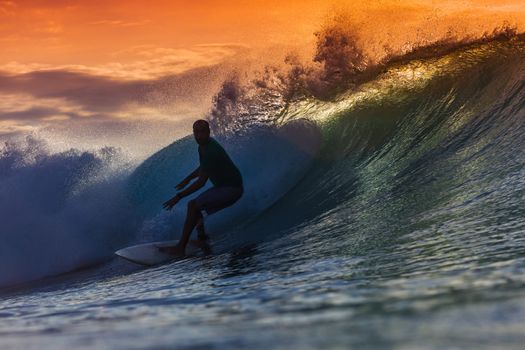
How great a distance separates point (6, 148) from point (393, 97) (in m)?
6.81

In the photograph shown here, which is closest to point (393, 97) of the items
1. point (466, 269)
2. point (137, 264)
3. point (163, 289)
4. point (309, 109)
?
point (309, 109)

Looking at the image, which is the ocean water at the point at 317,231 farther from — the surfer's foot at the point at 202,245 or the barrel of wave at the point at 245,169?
the surfer's foot at the point at 202,245

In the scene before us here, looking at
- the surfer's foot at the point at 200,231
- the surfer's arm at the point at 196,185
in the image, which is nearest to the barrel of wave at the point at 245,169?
the surfer's foot at the point at 200,231

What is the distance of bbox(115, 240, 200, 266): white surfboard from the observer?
7.22 metres

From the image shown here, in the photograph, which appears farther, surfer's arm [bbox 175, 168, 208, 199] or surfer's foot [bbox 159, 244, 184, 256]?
surfer's arm [bbox 175, 168, 208, 199]

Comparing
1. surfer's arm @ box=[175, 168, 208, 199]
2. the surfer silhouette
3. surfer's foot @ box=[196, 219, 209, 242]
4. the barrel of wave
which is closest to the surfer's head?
the surfer silhouette

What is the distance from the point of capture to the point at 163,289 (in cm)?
455

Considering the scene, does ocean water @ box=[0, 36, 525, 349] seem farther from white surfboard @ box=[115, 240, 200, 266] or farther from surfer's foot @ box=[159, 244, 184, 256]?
surfer's foot @ box=[159, 244, 184, 256]

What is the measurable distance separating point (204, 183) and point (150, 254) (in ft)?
3.05

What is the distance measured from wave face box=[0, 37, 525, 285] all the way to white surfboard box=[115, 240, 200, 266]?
39 centimetres

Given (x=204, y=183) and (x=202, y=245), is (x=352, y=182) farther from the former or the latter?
(x=202, y=245)

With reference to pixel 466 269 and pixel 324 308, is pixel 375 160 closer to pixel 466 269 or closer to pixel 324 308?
pixel 466 269

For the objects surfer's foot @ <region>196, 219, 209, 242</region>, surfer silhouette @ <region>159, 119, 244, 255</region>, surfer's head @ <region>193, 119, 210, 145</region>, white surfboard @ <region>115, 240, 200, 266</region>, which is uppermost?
surfer's head @ <region>193, 119, 210, 145</region>

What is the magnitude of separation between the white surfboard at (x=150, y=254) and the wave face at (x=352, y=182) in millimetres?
393
